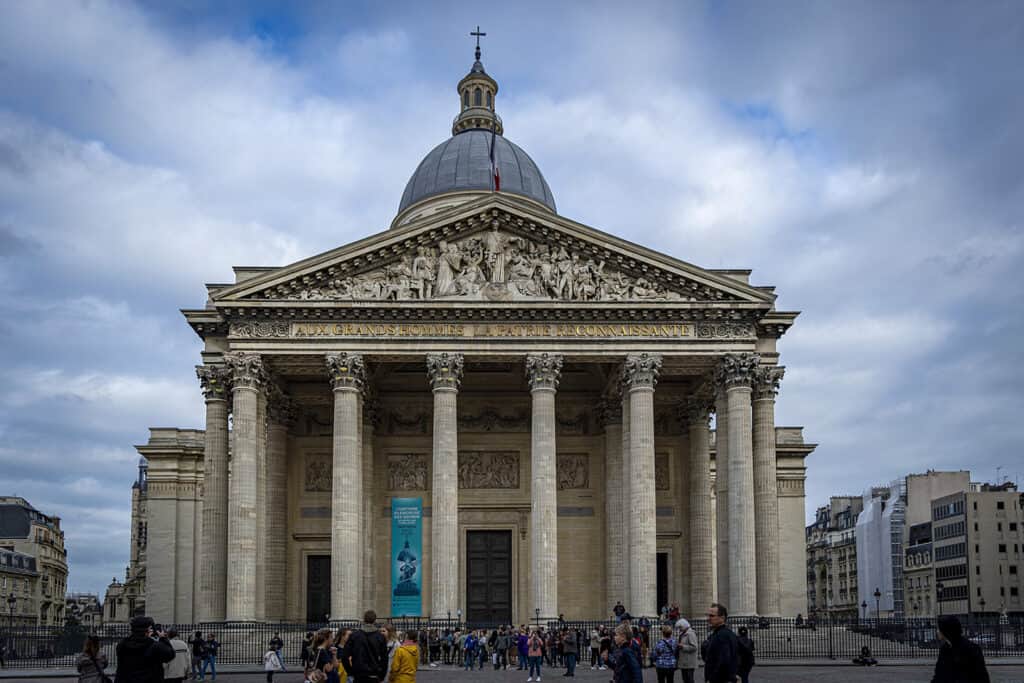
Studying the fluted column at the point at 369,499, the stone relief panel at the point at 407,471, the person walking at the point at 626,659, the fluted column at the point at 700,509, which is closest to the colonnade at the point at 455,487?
the fluted column at the point at 369,499

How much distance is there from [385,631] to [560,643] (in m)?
22.4

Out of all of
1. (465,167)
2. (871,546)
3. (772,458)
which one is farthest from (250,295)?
(871,546)

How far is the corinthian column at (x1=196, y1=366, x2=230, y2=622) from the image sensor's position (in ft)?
142

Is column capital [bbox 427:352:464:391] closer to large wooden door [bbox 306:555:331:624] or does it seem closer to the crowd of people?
large wooden door [bbox 306:555:331:624]

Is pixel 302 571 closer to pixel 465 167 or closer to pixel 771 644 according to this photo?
pixel 771 644

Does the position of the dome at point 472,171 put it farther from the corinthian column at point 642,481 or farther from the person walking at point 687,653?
the person walking at point 687,653

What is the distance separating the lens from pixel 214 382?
44.6 meters

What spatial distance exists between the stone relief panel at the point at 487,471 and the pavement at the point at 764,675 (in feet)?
45.0

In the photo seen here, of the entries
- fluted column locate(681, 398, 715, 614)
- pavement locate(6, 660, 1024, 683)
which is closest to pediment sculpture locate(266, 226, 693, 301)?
fluted column locate(681, 398, 715, 614)

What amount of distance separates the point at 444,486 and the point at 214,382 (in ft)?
31.1

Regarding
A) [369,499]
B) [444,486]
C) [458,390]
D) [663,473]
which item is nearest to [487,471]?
[369,499]

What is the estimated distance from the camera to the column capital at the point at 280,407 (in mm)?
47362

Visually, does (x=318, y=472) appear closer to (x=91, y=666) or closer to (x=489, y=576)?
(x=489, y=576)

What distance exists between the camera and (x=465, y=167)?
242ft
